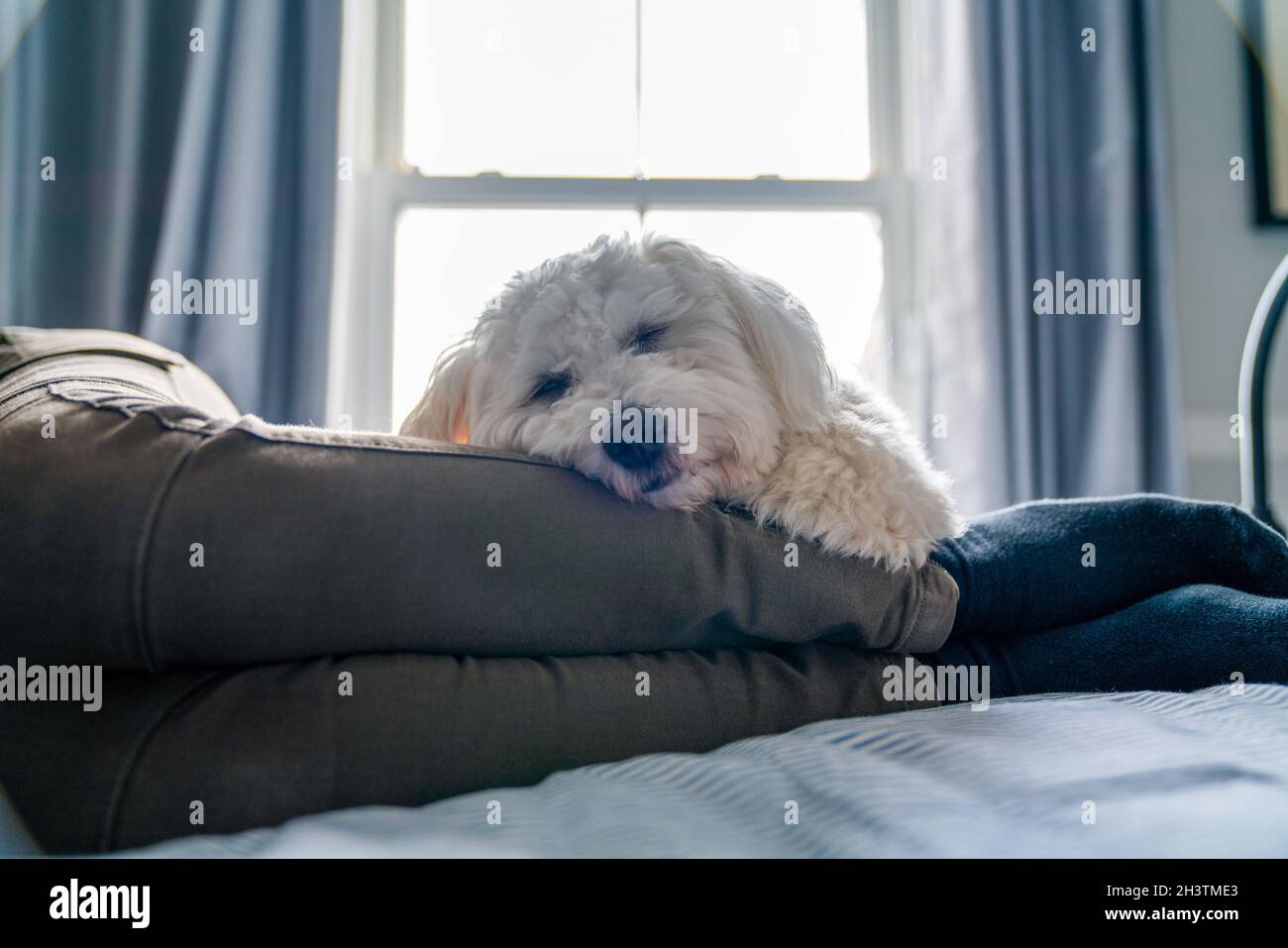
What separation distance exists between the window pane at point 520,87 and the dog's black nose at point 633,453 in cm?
226

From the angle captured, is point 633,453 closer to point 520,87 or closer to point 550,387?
point 550,387

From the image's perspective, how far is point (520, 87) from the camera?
9.68 ft

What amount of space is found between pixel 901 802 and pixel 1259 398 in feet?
5.46

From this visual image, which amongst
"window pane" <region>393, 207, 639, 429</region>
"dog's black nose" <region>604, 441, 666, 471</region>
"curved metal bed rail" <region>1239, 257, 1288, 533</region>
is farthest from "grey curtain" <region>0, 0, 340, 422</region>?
"curved metal bed rail" <region>1239, 257, 1288, 533</region>

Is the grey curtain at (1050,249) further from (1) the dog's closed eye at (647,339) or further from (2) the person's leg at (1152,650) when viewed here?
(1) the dog's closed eye at (647,339)

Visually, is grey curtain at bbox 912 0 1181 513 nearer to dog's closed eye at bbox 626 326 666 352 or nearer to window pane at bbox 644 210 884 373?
window pane at bbox 644 210 884 373

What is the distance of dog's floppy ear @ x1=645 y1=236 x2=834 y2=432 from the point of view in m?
1.17

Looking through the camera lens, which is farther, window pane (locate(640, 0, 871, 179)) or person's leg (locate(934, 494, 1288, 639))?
window pane (locate(640, 0, 871, 179))

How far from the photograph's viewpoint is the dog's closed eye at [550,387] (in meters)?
1.21

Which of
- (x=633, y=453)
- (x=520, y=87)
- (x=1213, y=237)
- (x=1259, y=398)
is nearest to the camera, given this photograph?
(x=633, y=453)

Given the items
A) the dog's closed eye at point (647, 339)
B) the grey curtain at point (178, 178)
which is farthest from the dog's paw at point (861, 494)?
the grey curtain at point (178, 178)

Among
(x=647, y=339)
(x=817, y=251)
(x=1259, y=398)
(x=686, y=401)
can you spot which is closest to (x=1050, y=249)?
(x=817, y=251)
